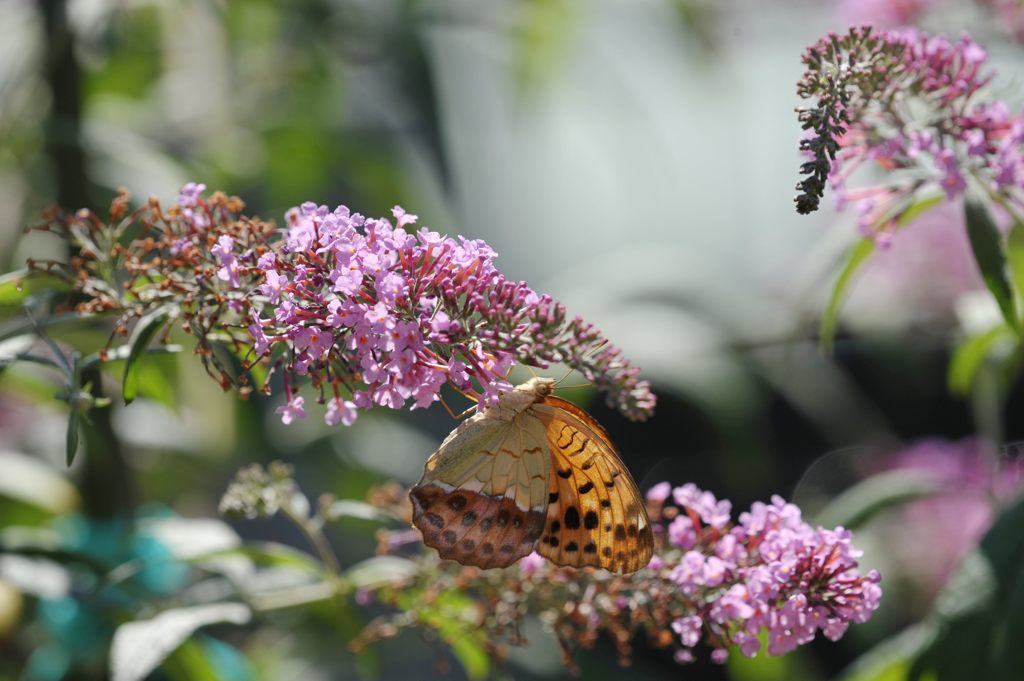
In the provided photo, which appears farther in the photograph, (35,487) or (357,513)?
(35,487)

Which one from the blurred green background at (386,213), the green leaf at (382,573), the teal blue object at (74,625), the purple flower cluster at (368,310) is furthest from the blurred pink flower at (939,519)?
the teal blue object at (74,625)

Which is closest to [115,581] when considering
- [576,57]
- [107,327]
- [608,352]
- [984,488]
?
[107,327]

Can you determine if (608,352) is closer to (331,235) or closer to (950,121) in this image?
(331,235)

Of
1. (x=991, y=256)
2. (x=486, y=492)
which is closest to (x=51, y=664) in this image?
(x=486, y=492)

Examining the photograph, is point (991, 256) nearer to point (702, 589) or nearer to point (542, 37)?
point (702, 589)

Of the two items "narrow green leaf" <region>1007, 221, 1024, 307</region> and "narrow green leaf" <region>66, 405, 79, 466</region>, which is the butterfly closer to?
"narrow green leaf" <region>66, 405, 79, 466</region>

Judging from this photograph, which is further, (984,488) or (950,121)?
(984,488)
